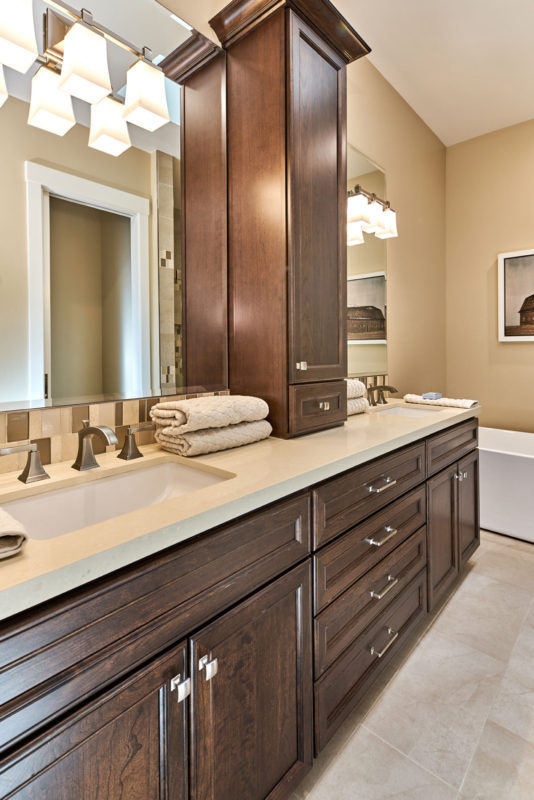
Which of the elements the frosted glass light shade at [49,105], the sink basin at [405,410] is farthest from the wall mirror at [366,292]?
the frosted glass light shade at [49,105]

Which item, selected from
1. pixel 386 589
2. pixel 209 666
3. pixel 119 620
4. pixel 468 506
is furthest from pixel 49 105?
pixel 468 506

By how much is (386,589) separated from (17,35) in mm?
1848

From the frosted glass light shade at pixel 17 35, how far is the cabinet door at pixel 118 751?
55.3 inches

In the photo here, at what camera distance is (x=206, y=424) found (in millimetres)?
1171

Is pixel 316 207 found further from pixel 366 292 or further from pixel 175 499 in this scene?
pixel 175 499

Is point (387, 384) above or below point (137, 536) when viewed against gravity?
above

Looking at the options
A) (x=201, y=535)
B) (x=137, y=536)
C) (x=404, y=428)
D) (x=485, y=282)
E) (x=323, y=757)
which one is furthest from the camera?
(x=485, y=282)

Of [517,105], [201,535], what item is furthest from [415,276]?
[201,535]

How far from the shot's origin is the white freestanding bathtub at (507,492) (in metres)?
2.46

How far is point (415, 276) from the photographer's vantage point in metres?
3.04

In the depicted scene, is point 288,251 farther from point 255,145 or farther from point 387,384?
point 387,384

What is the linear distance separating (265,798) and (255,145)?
6.07 feet

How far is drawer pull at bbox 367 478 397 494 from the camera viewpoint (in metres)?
1.26

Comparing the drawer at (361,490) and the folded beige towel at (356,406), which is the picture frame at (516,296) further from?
the drawer at (361,490)
